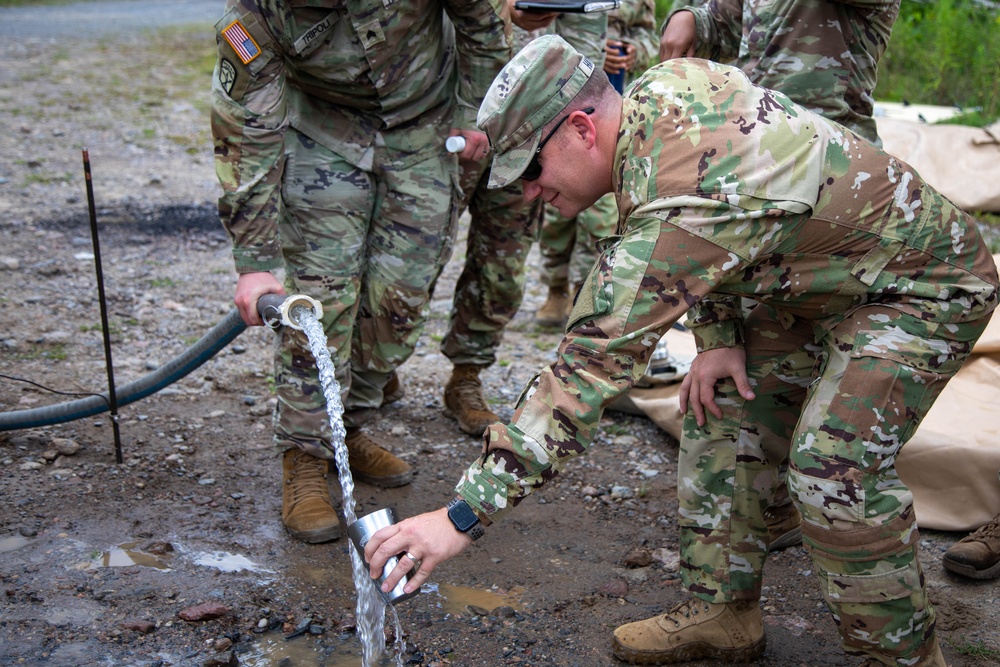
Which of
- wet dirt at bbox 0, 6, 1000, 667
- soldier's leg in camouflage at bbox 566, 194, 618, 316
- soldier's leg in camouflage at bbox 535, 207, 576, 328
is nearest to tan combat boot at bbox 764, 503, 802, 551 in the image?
wet dirt at bbox 0, 6, 1000, 667

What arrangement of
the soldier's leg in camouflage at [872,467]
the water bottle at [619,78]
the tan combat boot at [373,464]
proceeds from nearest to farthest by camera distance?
1. the soldier's leg in camouflage at [872,467]
2. the tan combat boot at [373,464]
3. the water bottle at [619,78]

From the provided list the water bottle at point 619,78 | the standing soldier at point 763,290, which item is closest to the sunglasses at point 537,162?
the standing soldier at point 763,290

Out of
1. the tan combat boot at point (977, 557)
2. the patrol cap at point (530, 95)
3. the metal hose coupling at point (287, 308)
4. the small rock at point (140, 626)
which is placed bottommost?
the small rock at point (140, 626)

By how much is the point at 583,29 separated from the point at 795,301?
9.62 ft

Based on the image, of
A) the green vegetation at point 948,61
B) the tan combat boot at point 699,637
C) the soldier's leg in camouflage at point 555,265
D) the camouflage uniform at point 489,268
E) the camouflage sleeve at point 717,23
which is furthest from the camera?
the green vegetation at point 948,61

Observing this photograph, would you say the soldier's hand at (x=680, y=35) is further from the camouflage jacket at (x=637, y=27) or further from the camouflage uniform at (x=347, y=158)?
the camouflage jacket at (x=637, y=27)

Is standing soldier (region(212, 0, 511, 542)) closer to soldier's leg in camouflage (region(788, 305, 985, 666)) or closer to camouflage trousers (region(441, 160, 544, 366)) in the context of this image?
camouflage trousers (region(441, 160, 544, 366))

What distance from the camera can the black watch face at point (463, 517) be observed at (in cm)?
199

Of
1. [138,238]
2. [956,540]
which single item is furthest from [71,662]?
[138,238]

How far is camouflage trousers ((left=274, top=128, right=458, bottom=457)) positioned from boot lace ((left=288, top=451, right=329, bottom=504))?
0.32 ft

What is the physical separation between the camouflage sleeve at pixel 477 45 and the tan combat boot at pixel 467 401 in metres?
1.17

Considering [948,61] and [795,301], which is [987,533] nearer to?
[795,301]

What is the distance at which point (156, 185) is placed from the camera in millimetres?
7152

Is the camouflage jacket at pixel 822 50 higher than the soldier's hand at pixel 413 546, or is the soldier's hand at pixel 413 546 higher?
the camouflage jacket at pixel 822 50
